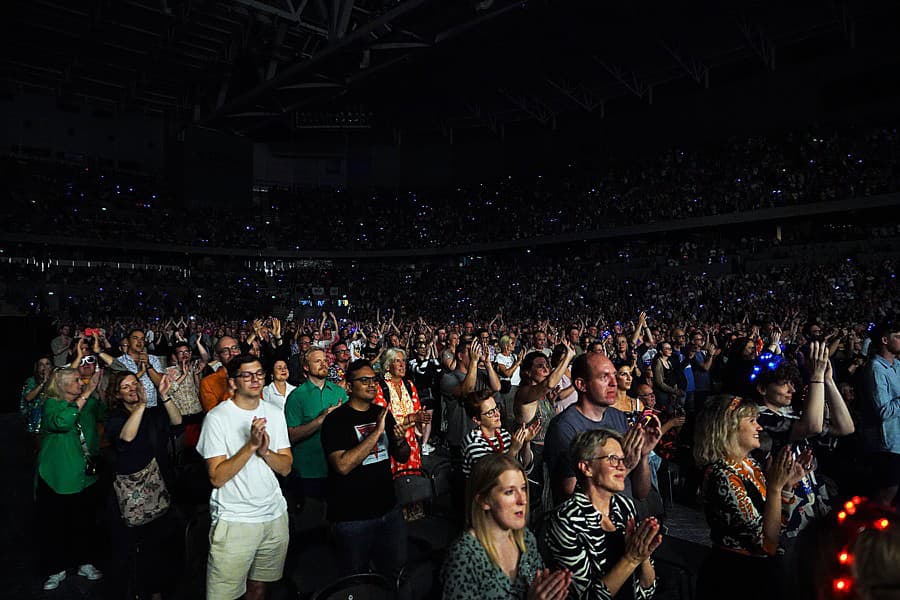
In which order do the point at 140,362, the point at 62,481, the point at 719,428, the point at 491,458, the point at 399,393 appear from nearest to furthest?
1. the point at 491,458
2. the point at 719,428
3. the point at 62,481
4. the point at 399,393
5. the point at 140,362

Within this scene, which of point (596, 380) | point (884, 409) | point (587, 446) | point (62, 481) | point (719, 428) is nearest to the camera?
point (587, 446)

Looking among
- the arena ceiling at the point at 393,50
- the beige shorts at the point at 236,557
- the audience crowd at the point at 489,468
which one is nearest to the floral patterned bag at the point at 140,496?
the audience crowd at the point at 489,468

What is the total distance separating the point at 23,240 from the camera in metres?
32.0

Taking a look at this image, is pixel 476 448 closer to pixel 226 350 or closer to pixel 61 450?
pixel 61 450

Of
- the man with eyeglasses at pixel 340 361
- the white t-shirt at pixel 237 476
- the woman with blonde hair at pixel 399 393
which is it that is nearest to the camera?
the white t-shirt at pixel 237 476

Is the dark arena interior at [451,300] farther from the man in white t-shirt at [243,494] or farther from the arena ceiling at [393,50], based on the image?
the arena ceiling at [393,50]

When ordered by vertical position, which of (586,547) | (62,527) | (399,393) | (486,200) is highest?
(486,200)

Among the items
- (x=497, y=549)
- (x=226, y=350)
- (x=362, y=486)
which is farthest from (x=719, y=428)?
(x=226, y=350)

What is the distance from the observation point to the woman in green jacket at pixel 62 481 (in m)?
4.32

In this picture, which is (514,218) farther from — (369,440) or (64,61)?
(369,440)

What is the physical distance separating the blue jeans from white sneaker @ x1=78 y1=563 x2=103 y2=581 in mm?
2506

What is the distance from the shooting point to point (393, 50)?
86.5 feet

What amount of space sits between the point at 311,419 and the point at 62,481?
73.4 inches

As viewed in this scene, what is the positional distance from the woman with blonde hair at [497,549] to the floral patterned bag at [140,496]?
2618mm
